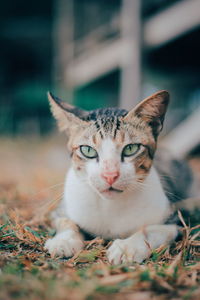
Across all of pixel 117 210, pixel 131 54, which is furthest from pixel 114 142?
pixel 131 54

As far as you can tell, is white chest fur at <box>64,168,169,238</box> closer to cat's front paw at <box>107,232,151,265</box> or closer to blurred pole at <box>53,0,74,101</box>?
cat's front paw at <box>107,232,151,265</box>

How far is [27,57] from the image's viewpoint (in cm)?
836

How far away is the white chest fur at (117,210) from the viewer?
1.59 meters

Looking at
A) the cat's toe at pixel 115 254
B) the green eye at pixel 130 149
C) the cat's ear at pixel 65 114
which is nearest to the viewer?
the cat's toe at pixel 115 254

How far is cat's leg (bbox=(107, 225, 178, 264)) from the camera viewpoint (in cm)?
138

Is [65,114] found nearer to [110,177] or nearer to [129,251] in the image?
[110,177]

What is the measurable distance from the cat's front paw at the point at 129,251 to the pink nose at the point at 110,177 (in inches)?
10.3

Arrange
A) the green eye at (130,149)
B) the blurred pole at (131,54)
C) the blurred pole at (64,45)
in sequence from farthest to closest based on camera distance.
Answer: the blurred pole at (64,45) < the blurred pole at (131,54) < the green eye at (130,149)

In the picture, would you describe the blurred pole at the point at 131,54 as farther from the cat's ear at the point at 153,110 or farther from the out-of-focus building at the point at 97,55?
the cat's ear at the point at 153,110

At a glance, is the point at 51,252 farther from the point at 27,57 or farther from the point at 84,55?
the point at 27,57

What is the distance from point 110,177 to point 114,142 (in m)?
0.18

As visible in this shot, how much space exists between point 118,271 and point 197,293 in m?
0.29

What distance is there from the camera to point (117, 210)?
1583 millimetres

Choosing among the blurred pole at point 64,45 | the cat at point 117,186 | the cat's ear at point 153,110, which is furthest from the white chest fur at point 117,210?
the blurred pole at point 64,45
